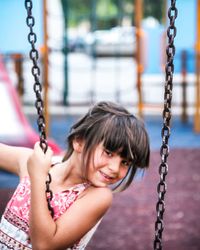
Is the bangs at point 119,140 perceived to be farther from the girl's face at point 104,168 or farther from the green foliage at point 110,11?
the green foliage at point 110,11

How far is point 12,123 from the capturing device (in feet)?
12.2

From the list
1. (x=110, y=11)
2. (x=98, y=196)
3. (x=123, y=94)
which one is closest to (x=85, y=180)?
(x=98, y=196)

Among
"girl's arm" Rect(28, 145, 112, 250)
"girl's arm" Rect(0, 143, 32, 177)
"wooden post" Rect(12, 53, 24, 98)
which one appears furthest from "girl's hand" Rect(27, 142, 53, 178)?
"wooden post" Rect(12, 53, 24, 98)

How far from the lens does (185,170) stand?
518cm

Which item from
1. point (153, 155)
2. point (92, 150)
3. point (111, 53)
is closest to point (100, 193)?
point (92, 150)

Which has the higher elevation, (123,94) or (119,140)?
(119,140)

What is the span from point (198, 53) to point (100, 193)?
525 cm

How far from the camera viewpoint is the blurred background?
3.51 meters

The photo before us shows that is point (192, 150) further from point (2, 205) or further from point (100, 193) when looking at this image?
point (100, 193)

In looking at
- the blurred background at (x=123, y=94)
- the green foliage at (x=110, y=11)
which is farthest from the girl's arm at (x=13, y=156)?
the green foliage at (x=110, y=11)

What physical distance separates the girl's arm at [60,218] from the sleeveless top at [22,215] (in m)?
0.04

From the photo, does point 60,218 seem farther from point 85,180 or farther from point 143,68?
point 143,68

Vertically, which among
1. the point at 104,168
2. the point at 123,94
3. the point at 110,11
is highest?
the point at 110,11

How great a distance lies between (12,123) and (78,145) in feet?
7.13
